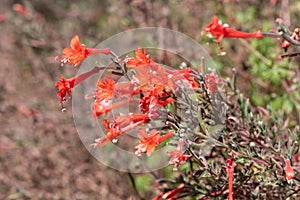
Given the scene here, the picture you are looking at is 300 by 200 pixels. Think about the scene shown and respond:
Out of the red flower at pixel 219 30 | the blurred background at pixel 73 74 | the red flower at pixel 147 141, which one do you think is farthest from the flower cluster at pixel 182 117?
the blurred background at pixel 73 74

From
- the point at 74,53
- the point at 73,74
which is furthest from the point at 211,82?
the point at 73,74

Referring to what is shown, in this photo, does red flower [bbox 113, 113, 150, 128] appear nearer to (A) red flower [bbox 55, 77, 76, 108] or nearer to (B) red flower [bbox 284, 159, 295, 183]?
(A) red flower [bbox 55, 77, 76, 108]

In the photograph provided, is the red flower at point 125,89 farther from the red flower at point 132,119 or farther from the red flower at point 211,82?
the red flower at point 211,82

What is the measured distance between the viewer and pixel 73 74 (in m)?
4.75

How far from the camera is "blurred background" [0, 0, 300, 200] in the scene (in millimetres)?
3715

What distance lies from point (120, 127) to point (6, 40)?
195 inches

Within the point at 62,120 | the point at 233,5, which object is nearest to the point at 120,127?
the point at 62,120

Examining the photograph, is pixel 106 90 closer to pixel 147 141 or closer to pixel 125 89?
pixel 125 89

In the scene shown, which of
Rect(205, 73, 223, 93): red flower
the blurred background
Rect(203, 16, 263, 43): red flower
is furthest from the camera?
the blurred background

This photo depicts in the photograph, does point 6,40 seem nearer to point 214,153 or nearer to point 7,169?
point 7,169

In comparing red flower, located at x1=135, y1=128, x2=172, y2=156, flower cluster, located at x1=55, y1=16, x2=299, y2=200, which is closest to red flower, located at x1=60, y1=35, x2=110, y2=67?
flower cluster, located at x1=55, y1=16, x2=299, y2=200

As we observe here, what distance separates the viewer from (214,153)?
100 inches

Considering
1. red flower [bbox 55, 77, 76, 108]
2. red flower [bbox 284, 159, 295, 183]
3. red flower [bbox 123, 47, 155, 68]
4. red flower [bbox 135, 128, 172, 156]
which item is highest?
red flower [bbox 123, 47, 155, 68]

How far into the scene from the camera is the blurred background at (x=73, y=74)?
3715mm
